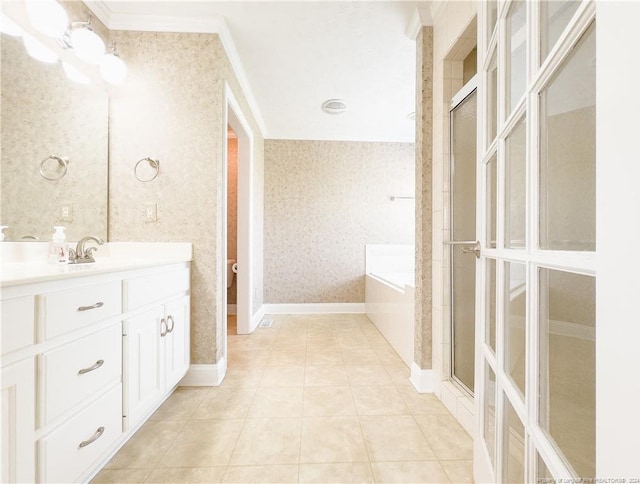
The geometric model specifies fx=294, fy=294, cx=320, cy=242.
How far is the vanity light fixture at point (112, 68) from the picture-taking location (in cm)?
180

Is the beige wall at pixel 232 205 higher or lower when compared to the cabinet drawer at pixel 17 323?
higher

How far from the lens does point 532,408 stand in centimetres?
67

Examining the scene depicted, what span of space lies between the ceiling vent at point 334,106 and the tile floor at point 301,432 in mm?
2504

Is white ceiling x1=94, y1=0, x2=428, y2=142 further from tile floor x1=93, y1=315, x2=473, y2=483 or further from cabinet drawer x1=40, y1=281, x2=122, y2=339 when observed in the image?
tile floor x1=93, y1=315, x2=473, y2=483

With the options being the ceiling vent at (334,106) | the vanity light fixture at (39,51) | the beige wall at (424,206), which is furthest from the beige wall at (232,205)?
the beige wall at (424,206)

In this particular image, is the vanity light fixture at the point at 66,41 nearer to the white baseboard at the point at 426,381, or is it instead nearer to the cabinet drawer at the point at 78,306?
the cabinet drawer at the point at 78,306

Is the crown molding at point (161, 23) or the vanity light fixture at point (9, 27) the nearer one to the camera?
the vanity light fixture at point (9, 27)

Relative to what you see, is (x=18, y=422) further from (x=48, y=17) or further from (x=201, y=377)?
(x=48, y=17)

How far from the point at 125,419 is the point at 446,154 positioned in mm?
2119

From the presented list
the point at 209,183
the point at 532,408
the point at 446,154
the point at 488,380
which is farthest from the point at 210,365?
the point at 446,154

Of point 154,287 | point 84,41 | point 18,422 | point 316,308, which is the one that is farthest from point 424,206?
point 316,308

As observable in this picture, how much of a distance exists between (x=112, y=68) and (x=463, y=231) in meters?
2.34

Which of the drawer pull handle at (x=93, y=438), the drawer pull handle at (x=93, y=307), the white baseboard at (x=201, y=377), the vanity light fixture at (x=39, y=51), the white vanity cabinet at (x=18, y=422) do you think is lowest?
the white baseboard at (x=201, y=377)

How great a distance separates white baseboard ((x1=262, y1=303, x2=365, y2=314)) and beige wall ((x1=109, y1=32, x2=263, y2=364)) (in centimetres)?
206
